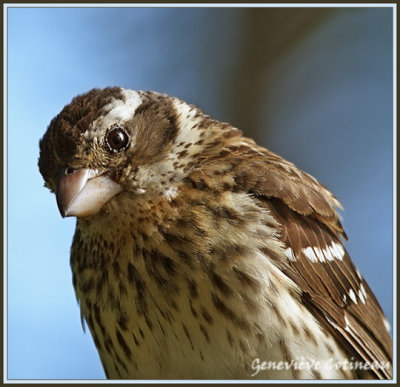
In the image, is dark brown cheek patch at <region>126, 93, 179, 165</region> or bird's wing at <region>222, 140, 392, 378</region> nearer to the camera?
dark brown cheek patch at <region>126, 93, 179, 165</region>

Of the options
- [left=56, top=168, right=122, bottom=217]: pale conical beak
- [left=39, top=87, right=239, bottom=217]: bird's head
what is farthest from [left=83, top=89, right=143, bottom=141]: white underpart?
[left=56, top=168, right=122, bottom=217]: pale conical beak

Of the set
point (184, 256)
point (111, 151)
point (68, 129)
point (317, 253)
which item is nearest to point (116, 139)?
point (111, 151)

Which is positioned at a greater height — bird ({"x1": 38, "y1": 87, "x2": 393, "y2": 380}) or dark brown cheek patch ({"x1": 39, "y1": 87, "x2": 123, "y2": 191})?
dark brown cheek patch ({"x1": 39, "y1": 87, "x2": 123, "y2": 191})

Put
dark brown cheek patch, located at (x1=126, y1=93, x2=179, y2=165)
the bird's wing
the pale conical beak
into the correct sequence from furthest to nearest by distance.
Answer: the bird's wing → dark brown cheek patch, located at (x1=126, y1=93, x2=179, y2=165) → the pale conical beak

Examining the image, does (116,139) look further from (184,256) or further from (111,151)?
(184,256)

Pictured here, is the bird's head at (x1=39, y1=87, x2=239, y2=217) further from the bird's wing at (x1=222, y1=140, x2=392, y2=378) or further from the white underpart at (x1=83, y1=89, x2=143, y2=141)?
the bird's wing at (x1=222, y1=140, x2=392, y2=378)

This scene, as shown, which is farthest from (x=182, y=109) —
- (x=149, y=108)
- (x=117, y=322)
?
(x=117, y=322)

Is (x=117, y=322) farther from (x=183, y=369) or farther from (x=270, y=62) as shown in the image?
(x=270, y=62)
